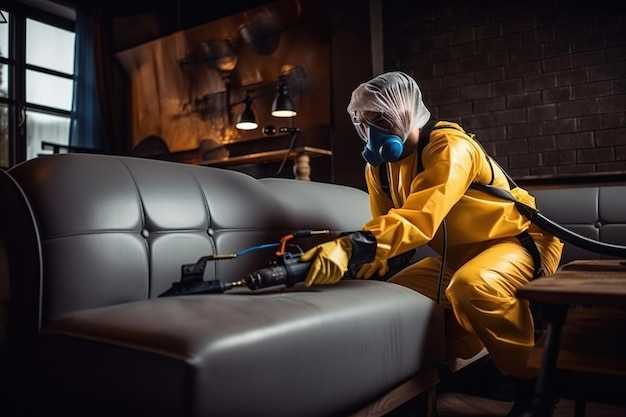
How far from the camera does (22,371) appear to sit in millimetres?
1070

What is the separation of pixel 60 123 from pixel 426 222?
5294mm

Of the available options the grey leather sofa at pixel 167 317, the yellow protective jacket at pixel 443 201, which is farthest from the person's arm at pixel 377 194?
the grey leather sofa at pixel 167 317

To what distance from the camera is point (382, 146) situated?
5.09 feet

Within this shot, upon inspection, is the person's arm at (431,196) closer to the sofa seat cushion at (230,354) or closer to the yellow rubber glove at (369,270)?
the sofa seat cushion at (230,354)

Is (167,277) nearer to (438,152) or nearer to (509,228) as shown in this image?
(438,152)

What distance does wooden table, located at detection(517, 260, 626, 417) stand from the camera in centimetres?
90

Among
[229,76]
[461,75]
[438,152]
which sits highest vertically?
[229,76]

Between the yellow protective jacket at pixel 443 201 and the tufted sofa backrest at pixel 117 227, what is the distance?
374mm

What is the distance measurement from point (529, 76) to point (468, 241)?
213cm

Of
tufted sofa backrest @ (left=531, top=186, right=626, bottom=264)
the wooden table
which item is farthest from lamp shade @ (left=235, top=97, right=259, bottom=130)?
the wooden table

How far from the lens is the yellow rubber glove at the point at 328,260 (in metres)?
1.19

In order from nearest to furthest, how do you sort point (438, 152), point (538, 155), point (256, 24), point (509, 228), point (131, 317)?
1. point (131, 317)
2. point (438, 152)
3. point (509, 228)
4. point (538, 155)
5. point (256, 24)

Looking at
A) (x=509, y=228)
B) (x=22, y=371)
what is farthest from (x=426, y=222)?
(x=22, y=371)

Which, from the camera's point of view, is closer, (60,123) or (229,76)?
(229,76)
